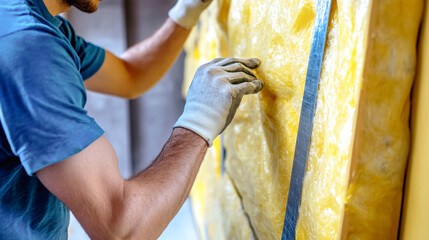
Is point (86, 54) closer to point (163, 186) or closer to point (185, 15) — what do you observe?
point (185, 15)

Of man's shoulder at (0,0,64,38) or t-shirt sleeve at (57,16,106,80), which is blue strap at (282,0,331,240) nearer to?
man's shoulder at (0,0,64,38)

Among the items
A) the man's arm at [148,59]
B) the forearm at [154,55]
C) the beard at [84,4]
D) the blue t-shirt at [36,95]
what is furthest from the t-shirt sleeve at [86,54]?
the blue t-shirt at [36,95]

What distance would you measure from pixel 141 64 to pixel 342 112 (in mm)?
1207

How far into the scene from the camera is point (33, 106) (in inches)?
28.1

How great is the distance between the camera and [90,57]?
4.79 ft

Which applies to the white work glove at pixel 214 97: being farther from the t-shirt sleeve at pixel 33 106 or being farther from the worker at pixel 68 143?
the t-shirt sleeve at pixel 33 106

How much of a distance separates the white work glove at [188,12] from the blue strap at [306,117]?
81 cm

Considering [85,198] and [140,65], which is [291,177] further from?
[140,65]

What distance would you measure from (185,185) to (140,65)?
0.96 m

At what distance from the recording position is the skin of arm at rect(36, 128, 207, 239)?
0.74 meters

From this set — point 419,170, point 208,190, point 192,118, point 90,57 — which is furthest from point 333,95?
point 208,190

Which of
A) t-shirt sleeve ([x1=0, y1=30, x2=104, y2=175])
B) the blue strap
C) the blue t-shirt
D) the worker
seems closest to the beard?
the worker

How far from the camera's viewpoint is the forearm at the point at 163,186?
2.65 ft

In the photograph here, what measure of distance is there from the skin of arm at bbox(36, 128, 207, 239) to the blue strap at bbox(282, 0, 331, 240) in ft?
0.89
